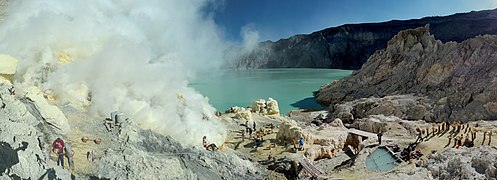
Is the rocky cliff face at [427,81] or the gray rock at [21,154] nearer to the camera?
the gray rock at [21,154]

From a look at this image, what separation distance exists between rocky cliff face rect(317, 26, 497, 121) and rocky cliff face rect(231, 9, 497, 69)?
6972 cm

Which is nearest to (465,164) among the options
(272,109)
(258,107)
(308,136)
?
(308,136)

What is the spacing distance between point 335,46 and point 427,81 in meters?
99.2

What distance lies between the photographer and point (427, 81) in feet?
130

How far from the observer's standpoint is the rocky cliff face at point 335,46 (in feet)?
397

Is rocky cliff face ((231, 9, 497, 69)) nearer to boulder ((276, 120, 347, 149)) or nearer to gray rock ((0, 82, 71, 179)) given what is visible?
boulder ((276, 120, 347, 149))

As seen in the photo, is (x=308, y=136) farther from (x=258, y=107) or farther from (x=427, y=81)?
(x=427, y=81)

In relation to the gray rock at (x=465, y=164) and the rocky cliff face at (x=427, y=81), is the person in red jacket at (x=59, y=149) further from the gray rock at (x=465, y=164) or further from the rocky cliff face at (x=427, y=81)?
the rocky cliff face at (x=427, y=81)

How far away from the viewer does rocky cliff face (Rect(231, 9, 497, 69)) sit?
397 ft

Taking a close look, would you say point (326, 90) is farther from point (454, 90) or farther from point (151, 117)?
point (151, 117)

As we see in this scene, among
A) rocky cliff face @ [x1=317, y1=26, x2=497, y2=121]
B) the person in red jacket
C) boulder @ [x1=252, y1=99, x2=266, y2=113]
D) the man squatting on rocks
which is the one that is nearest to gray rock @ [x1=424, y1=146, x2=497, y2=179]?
the man squatting on rocks

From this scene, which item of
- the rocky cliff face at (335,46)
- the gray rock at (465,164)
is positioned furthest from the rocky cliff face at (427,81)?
the rocky cliff face at (335,46)

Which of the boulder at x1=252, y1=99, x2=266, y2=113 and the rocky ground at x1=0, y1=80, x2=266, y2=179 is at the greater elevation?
the rocky ground at x1=0, y1=80, x2=266, y2=179

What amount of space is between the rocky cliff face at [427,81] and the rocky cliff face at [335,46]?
69719 millimetres
